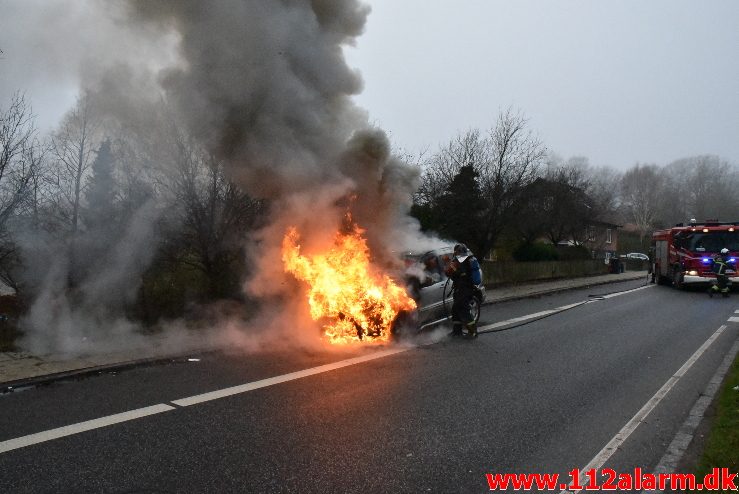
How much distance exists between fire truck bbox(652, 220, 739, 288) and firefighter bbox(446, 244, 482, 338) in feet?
46.9

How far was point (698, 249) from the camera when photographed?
20234mm

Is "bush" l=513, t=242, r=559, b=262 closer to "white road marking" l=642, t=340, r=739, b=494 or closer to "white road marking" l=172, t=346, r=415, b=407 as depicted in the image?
"white road marking" l=642, t=340, r=739, b=494

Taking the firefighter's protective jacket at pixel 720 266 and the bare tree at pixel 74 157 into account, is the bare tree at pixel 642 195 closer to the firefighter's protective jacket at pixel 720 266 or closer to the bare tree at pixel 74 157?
the firefighter's protective jacket at pixel 720 266

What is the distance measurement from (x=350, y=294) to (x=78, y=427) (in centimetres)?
440

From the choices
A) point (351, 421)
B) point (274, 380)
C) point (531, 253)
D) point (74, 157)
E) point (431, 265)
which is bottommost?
point (351, 421)

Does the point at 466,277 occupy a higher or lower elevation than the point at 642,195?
lower

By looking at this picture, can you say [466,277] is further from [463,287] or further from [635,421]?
[635,421]

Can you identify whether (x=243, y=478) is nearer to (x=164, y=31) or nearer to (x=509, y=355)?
(x=509, y=355)

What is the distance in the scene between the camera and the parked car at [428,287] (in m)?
8.91

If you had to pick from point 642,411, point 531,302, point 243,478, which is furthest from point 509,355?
point 531,302

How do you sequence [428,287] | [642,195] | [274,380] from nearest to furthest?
[274,380] → [428,287] → [642,195]

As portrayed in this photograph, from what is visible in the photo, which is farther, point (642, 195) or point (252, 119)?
point (642, 195)

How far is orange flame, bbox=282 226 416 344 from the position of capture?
27.5ft

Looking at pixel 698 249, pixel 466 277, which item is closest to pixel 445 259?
pixel 466 277
